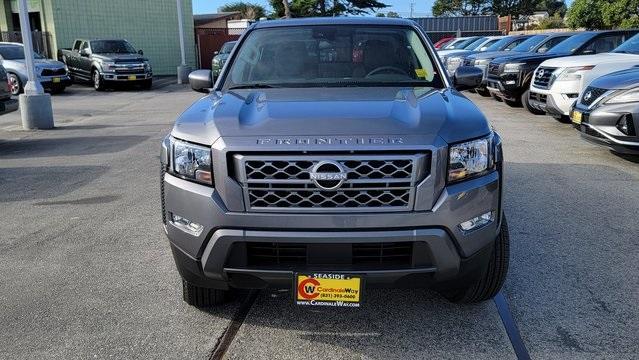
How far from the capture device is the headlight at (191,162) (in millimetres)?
2860

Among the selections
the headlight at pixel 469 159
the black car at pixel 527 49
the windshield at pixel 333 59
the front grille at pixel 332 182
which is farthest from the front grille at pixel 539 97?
the front grille at pixel 332 182

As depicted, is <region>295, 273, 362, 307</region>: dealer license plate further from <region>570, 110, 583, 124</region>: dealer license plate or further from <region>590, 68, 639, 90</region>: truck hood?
<region>570, 110, 583, 124</region>: dealer license plate

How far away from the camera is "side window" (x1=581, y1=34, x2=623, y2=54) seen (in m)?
12.2

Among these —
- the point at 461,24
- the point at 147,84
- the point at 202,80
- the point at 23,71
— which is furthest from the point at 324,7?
the point at 202,80

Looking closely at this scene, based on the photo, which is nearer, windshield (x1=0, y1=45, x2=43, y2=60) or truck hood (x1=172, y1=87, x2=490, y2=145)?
truck hood (x1=172, y1=87, x2=490, y2=145)

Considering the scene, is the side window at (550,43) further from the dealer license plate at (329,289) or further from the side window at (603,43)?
the dealer license plate at (329,289)

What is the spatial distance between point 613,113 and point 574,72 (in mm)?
2993

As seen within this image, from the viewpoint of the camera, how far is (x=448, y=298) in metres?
3.47

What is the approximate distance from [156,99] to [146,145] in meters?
8.85

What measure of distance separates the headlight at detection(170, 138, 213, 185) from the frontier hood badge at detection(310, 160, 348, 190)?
1.76ft

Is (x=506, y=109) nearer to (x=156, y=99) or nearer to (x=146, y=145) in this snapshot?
(x=146, y=145)

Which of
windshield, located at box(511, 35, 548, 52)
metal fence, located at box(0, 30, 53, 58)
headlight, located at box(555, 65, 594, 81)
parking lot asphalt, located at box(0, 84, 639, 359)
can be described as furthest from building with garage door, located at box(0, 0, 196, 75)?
headlight, located at box(555, 65, 594, 81)

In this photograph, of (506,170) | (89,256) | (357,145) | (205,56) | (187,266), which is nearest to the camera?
(357,145)

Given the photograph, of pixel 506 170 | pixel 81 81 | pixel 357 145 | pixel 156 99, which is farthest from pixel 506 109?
pixel 81 81
